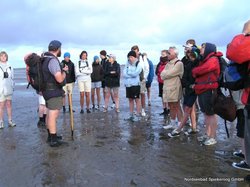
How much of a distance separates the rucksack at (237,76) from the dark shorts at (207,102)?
1.56 meters

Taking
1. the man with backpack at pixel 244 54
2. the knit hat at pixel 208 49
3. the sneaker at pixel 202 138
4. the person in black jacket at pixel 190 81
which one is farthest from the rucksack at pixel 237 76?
the sneaker at pixel 202 138

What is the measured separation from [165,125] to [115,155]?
316 centimetres

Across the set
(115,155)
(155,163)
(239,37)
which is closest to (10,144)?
(115,155)

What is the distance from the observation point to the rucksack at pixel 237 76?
5.27m

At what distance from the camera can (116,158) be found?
655 centimetres

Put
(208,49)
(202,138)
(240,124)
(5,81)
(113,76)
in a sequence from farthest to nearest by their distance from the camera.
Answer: (113,76) < (5,81) < (202,138) < (208,49) < (240,124)

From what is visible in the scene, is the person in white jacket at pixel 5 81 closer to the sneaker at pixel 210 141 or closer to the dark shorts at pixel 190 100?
the dark shorts at pixel 190 100

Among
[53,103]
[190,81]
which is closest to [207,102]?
[190,81]

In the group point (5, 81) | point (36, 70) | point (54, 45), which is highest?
point (54, 45)

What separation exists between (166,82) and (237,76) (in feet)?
11.1

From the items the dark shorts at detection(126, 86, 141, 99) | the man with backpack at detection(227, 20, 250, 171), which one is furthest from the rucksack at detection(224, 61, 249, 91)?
the dark shorts at detection(126, 86, 141, 99)

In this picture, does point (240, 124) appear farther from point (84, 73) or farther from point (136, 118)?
point (84, 73)

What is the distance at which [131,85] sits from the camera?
10.4 meters

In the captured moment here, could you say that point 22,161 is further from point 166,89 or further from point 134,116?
point 134,116
